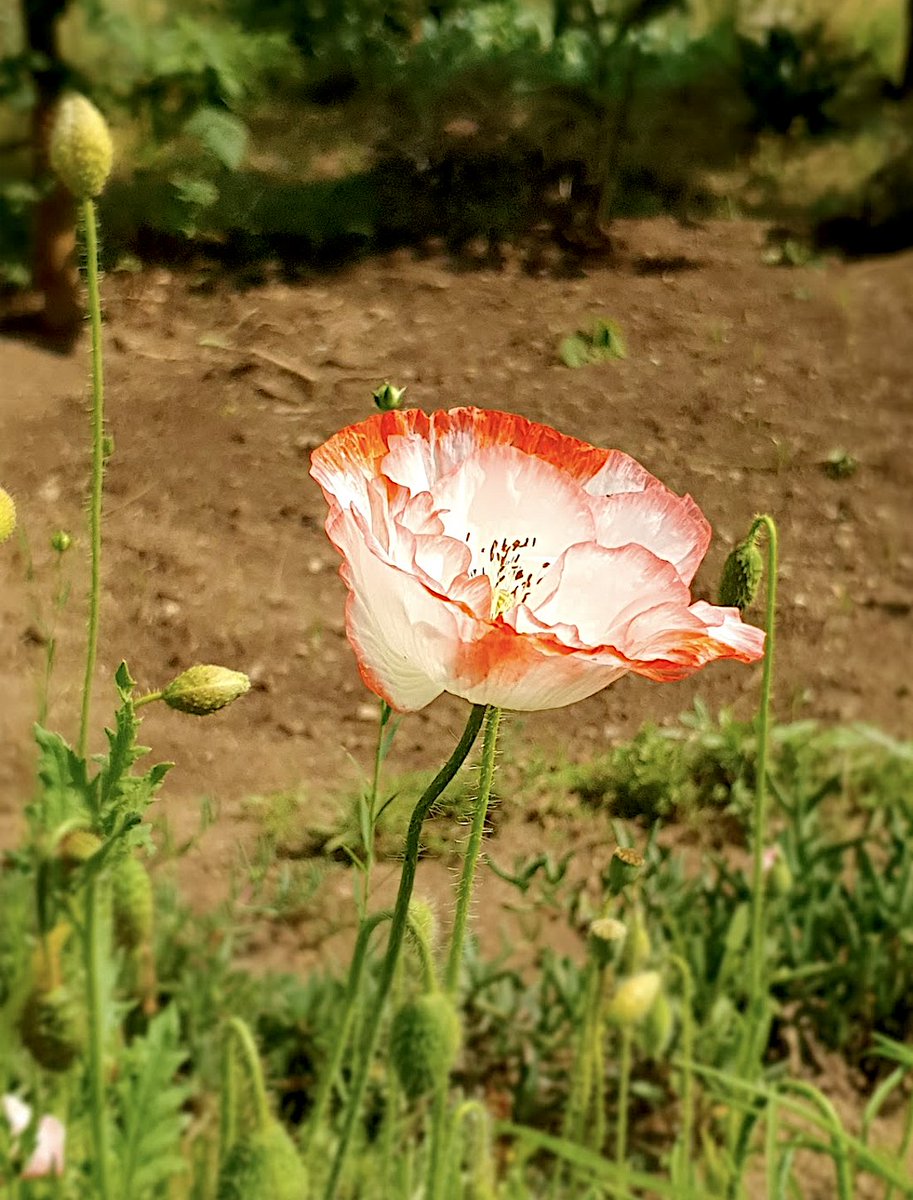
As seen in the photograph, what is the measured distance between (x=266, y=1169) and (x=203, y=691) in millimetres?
170

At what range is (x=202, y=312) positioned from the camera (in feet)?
1.72

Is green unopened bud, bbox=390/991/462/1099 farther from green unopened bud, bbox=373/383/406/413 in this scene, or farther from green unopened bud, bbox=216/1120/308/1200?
green unopened bud, bbox=373/383/406/413

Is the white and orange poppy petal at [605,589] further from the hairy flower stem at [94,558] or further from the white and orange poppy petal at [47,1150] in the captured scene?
the white and orange poppy petal at [47,1150]

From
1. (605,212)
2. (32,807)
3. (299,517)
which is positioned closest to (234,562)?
(299,517)

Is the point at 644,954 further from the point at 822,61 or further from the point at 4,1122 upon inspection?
the point at 822,61

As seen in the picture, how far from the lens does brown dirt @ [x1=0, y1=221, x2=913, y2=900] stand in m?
0.49

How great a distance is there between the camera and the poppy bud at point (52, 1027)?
0.41 m

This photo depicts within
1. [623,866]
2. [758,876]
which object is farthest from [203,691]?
[758,876]

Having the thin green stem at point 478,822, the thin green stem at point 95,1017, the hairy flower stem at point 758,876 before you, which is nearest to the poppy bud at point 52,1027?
the thin green stem at point 95,1017

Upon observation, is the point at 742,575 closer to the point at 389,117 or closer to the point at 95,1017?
the point at 95,1017

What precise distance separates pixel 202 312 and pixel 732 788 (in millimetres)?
650

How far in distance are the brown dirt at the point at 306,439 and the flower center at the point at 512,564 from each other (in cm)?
16

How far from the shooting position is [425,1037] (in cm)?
38

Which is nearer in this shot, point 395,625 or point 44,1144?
point 395,625
